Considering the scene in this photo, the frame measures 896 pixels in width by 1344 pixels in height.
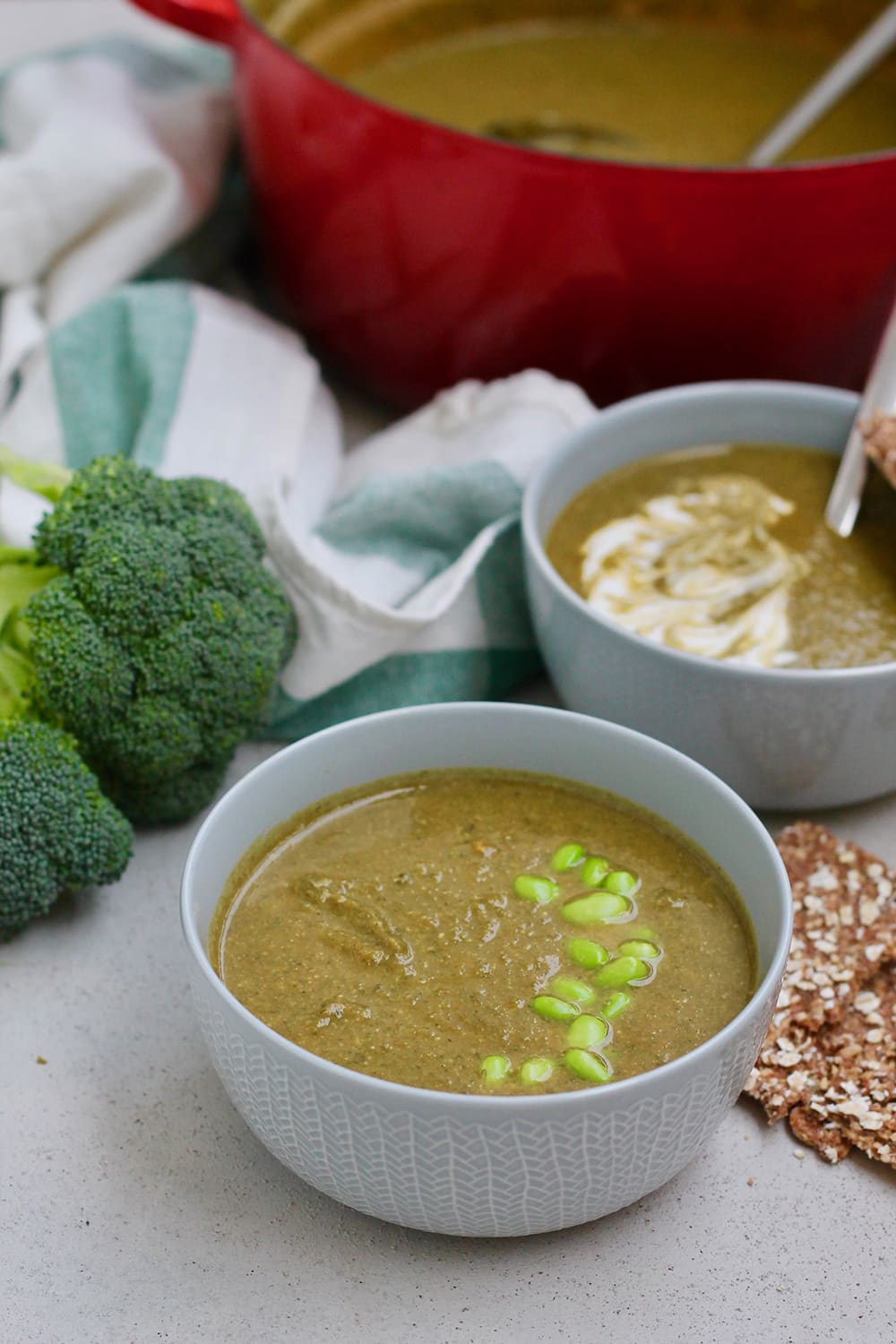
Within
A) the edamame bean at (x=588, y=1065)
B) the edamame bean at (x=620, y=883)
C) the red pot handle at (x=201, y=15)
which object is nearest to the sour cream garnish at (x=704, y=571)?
the edamame bean at (x=620, y=883)

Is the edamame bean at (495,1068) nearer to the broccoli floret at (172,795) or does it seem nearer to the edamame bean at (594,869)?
the edamame bean at (594,869)

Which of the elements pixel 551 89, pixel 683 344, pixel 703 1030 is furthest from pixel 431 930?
pixel 551 89

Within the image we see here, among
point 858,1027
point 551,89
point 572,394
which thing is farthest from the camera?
point 551,89

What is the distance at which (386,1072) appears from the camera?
1392 millimetres

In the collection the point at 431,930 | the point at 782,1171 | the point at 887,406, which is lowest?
the point at 782,1171

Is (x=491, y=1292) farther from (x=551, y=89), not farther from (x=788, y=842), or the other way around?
(x=551, y=89)

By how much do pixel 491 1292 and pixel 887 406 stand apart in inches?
48.7

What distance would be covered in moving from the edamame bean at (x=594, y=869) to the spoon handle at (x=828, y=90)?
1386 millimetres

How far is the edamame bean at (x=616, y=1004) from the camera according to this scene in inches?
57.2

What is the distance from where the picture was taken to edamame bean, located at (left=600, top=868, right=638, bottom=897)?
159 cm

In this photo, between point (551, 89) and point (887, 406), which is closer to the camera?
point (887, 406)

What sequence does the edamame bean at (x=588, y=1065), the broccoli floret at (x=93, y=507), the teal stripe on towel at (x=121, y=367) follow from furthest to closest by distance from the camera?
the teal stripe on towel at (x=121, y=367)
the broccoli floret at (x=93, y=507)
the edamame bean at (x=588, y=1065)

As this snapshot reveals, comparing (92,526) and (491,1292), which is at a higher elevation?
(92,526)

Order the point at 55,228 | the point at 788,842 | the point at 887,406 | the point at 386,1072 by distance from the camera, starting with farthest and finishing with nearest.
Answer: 1. the point at 55,228
2. the point at 887,406
3. the point at 788,842
4. the point at 386,1072
